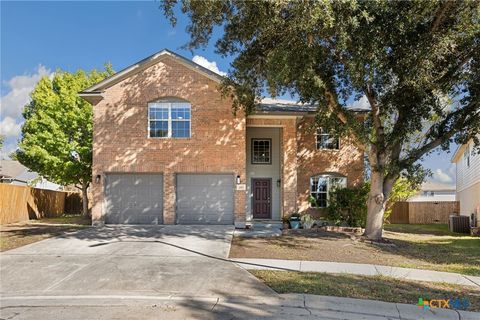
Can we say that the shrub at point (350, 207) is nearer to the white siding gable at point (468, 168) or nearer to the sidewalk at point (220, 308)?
the white siding gable at point (468, 168)

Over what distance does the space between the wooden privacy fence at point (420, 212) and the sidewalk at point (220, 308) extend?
22.5 m

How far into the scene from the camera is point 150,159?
18.2 metres

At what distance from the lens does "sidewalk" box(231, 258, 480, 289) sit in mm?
9344

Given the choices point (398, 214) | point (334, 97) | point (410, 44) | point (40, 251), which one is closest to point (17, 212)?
point (40, 251)

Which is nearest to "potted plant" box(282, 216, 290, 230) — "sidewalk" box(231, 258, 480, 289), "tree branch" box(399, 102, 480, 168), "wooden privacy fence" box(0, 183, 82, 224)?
"tree branch" box(399, 102, 480, 168)

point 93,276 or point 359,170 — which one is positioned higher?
point 359,170

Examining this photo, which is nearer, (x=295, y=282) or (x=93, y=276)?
(x=295, y=282)

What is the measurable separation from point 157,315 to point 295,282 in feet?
10.7

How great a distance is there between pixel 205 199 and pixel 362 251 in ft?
25.9

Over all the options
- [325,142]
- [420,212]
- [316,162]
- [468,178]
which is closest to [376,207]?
[316,162]

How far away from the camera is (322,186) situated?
21.2 metres

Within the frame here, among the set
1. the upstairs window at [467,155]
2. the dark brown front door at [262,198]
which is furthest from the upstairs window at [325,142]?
the upstairs window at [467,155]

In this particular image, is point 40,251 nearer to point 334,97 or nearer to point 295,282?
point 295,282

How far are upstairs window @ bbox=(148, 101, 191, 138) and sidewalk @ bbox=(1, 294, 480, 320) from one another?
36.6ft
